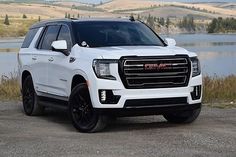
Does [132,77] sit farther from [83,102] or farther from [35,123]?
[35,123]

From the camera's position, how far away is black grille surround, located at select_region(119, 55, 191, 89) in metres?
8.79

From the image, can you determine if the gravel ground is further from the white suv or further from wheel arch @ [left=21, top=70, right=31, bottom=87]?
wheel arch @ [left=21, top=70, right=31, bottom=87]

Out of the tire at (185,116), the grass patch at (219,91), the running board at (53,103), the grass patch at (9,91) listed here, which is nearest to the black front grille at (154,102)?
the tire at (185,116)

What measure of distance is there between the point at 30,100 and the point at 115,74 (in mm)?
3436

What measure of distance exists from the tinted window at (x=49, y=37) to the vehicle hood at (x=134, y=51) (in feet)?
5.53

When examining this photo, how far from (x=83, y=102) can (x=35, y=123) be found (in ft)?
5.31

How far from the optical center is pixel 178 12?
17838 centimetres

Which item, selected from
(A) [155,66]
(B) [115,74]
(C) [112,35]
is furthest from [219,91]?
(B) [115,74]

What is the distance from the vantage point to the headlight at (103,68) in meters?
8.78

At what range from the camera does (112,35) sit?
1012 centimetres

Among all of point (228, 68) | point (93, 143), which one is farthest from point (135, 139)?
point (228, 68)

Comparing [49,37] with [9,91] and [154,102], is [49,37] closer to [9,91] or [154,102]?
[154,102]

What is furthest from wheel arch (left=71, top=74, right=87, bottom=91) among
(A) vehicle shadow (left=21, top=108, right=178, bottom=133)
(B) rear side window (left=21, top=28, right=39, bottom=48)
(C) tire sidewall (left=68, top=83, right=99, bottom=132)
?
(B) rear side window (left=21, top=28, right=39, bottom=48)

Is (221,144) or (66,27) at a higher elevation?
(66,27)
